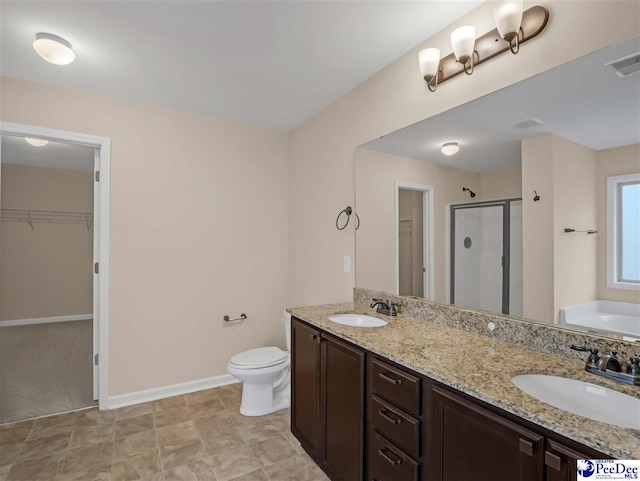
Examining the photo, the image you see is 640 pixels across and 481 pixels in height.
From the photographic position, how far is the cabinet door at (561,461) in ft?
2.55

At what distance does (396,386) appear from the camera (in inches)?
51.5

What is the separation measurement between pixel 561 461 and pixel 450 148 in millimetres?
1489

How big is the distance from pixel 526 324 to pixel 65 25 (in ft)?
9.26

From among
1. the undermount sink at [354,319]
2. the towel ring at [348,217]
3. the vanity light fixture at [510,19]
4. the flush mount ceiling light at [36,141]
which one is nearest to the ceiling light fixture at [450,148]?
the vanity light fixture at [510,19]

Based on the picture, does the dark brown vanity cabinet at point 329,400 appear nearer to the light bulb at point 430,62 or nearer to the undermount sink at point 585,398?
the undermount sink at point 585,398

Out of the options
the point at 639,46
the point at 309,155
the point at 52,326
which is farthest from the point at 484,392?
the point at 52,326

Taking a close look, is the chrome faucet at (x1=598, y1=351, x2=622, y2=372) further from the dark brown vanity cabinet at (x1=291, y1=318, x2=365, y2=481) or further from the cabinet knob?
the dark brown vanity cabinet at (x1=291, y1=318, x2=365, y2=481)

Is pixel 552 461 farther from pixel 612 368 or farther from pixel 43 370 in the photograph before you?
pixel 43 370

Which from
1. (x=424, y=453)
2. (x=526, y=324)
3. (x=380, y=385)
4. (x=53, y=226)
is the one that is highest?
(x=53, y=226)

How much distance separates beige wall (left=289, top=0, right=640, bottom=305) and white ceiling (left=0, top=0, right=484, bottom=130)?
152 mm

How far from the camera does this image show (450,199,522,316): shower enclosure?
1512mm

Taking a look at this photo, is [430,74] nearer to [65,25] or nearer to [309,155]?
[309,155]

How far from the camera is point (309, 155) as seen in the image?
309cm

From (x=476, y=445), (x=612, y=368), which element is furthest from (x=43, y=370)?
(x=612, y=368)
